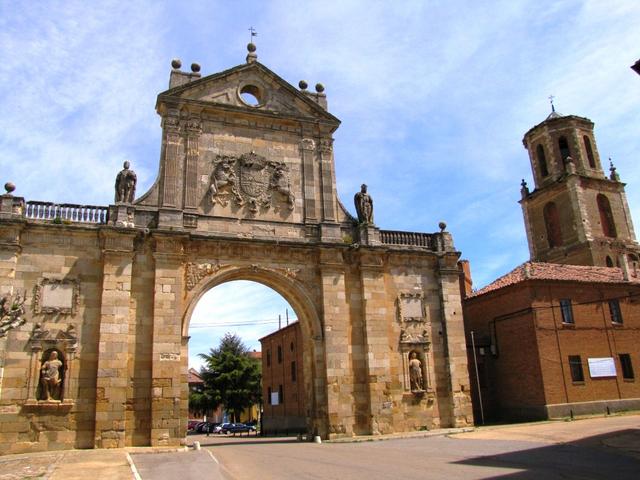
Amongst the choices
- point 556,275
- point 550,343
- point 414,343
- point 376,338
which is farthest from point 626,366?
point 376,338

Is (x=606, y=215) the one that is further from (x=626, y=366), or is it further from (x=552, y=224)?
(x=626, y=366)

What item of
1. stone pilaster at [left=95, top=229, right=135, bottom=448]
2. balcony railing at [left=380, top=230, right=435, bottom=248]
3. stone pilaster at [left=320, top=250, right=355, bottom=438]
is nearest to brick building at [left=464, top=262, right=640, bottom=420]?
balcony railing at [left=380, top=230, right=435, bottom=248]

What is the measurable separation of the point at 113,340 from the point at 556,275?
21.1m

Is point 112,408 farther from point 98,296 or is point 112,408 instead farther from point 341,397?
point 341,397

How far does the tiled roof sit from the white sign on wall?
12.6ft

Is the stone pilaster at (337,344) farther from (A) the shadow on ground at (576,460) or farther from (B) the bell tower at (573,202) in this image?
(B) the bell tower at (573,202)

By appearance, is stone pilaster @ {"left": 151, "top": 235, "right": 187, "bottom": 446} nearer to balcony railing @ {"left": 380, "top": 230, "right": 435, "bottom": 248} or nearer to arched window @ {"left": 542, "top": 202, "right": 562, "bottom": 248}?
A: balcony railing @ {"left": 380, "top": 230, "right": 435, "bottom": 248}

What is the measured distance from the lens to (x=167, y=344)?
754 inches

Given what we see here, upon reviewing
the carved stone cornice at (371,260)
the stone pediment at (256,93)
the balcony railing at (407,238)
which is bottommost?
the carved stone cornice at (371,260)

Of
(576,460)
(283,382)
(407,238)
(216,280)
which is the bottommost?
(576,460)

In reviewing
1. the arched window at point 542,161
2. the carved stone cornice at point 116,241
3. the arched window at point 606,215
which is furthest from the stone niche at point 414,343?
the arched window at point 542,161

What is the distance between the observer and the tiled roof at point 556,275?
27703 mm

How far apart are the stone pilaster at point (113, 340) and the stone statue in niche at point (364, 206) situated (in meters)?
9.25

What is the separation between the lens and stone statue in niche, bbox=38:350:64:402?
1772 centimetres
